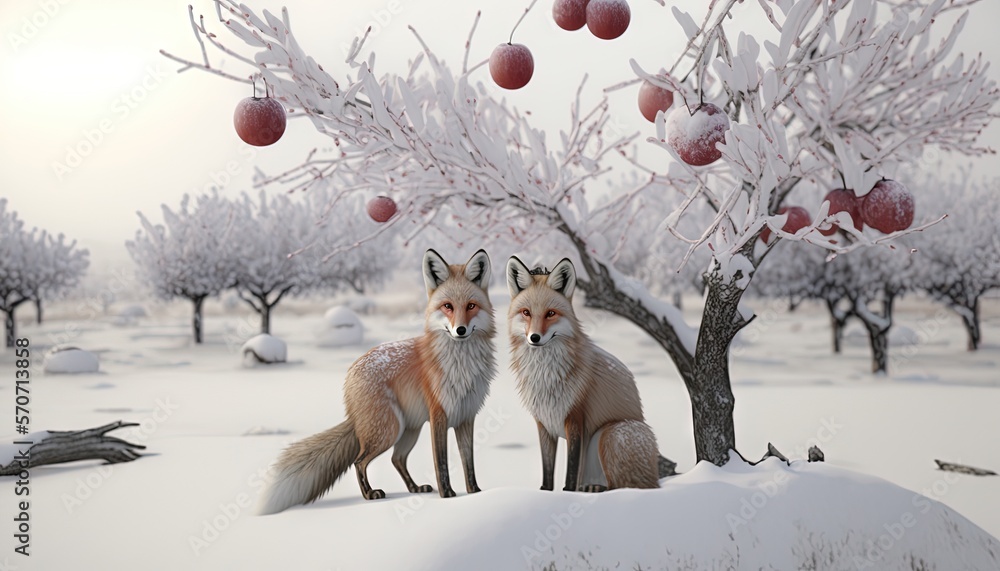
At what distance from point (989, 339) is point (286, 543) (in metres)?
22.1

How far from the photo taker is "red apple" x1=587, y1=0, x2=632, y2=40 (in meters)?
3.96

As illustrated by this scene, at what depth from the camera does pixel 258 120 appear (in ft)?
13.0

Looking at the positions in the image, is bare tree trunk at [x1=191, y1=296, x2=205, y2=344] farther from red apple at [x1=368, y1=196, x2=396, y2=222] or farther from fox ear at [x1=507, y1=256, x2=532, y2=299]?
fox ear at [x1=507, y1=256, x2=532, y2=299]

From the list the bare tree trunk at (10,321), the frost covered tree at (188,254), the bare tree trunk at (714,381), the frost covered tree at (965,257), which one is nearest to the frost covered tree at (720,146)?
the bare tree trunk at (714,381)

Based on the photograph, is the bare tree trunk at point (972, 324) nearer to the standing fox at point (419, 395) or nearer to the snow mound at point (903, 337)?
the snow mound at point (903, 337)

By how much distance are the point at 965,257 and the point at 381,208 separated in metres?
17.6

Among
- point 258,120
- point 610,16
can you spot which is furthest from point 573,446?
point 258,120

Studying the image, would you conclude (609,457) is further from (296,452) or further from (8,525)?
(8,525)

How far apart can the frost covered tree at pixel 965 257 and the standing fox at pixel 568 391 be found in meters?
15.3

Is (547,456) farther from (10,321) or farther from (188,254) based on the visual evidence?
(10,321)

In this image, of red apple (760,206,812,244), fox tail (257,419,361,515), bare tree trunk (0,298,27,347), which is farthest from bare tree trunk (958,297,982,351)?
bare tree trunk (0,298,27,347)

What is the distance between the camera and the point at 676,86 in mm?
4199

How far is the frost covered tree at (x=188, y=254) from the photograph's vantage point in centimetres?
2169

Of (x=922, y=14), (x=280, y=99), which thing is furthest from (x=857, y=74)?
(x=280, y=99)
